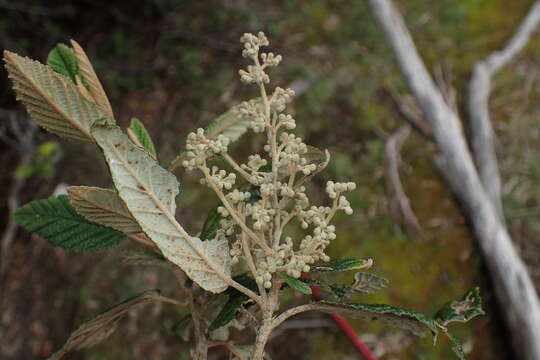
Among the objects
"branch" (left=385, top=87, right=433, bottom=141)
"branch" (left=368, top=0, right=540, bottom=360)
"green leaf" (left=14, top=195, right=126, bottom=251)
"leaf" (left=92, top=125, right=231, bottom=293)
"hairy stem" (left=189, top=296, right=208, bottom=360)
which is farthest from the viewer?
"branch" (left=385, top=87, right=433, bottom=141)

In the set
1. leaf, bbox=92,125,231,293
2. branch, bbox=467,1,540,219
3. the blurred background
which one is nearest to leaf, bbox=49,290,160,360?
leaf, bbox=92,125,231,293

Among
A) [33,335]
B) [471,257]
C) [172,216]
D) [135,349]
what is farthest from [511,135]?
[33,335]

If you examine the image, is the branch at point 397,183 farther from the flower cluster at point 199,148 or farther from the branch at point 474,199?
the flower cluster at point 199,148

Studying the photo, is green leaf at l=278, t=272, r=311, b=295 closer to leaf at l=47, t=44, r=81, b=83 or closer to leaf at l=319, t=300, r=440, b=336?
leaf at l=319, t=300, r=440, b=336

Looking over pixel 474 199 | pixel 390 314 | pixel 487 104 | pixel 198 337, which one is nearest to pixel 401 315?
pixel 390 314

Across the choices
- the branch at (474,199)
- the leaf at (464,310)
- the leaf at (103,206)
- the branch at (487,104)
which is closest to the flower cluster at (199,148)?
the leaf at (103,206)

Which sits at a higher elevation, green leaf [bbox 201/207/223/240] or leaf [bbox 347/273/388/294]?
green leaf [bbox 201/207/223/240]

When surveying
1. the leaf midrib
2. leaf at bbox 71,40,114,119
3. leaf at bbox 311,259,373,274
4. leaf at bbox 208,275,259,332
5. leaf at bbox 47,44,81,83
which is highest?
leaf at bbox 47,44,81,83
